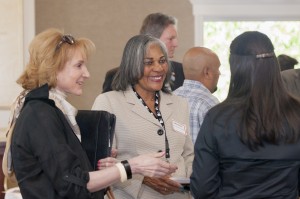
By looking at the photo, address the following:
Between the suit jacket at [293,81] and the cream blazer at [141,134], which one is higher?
the suit jacket at [293,81]

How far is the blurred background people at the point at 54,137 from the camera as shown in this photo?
226cm

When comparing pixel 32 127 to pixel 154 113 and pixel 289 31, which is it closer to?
pixel 154 113

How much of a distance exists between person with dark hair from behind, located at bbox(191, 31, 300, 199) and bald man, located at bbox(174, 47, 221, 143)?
4.05 feet

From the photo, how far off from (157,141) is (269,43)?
95cm

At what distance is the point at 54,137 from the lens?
226 cm

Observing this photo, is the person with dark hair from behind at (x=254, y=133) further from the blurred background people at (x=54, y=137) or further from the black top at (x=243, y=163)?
the blurred background people at (x=54, y=137)

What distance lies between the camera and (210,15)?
6.90 meters

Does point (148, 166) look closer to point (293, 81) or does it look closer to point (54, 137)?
point (54, 137)

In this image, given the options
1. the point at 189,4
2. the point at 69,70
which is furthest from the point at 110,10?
the point at 69,70

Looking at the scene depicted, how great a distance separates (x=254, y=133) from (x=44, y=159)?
78 centimetres

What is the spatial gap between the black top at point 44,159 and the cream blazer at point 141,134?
2.38 feet

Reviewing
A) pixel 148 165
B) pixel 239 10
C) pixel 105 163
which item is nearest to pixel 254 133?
pixel 148 165

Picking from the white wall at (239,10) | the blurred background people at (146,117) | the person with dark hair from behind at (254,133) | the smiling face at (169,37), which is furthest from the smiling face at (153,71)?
the white wall at (239,10)

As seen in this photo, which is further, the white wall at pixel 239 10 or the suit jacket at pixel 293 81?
the white wall at pixel 239 10
